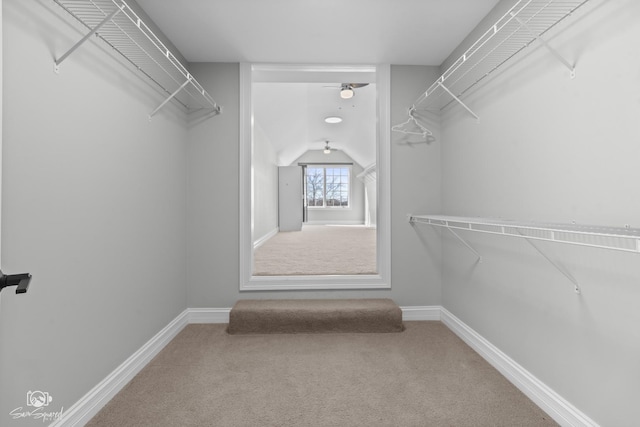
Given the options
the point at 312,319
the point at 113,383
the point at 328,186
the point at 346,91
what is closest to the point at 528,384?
the point at 312,319

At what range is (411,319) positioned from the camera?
2.51 m

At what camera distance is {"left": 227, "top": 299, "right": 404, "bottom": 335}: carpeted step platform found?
2.27 metres

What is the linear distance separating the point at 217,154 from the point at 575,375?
2.43 meters

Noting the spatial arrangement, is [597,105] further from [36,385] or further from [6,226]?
[36,385]

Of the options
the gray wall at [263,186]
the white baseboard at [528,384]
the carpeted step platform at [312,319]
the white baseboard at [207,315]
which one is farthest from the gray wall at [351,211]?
the white baseboard at [528,384]

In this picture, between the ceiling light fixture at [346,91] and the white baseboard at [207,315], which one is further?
the ceiling light fixture at [346,91]

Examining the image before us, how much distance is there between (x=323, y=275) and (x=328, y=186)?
26.6 ft

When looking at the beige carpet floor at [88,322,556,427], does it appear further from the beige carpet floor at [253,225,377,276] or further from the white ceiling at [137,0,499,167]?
the white ceiling at [137,0,499,167]

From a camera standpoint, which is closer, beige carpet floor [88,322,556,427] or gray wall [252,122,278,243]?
beige carpet floor [88,322,556,427]

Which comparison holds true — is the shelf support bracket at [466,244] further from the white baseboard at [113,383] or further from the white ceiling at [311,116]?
the white ceiling at [311,116]

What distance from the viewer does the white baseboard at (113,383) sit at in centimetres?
127
